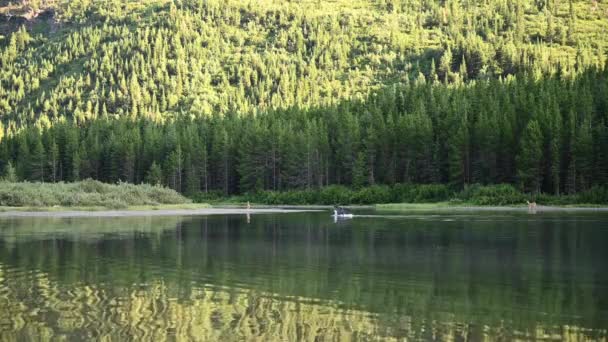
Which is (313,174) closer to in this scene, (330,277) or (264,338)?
(330,277)

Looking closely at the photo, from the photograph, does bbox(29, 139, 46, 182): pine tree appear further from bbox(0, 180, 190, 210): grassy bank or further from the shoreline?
the shoreline

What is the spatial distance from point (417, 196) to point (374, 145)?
20.8 m

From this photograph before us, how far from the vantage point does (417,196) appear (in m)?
126

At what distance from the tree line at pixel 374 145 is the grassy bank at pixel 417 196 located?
393cm

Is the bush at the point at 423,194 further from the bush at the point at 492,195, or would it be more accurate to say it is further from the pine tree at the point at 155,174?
the pine tree at the point at 155,174

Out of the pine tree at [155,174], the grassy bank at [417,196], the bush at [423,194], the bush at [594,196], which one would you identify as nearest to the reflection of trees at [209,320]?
the bush at [594,196]

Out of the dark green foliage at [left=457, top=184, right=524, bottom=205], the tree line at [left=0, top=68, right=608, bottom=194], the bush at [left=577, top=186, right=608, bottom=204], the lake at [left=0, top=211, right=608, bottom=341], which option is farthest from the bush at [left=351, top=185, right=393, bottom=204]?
the lake at [left=0, top=211, right=608, bottom=341]

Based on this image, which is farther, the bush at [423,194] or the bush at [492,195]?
the bush at [423,194]

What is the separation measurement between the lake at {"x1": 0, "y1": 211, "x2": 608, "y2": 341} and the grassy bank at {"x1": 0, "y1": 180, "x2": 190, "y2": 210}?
49896 mm

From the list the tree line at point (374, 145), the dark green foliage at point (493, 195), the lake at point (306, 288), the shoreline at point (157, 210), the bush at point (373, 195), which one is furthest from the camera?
the bush at point (373, 195)

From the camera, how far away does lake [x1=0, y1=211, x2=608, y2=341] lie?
20578mm

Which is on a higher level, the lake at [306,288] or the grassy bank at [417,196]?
the lake at [306,288]

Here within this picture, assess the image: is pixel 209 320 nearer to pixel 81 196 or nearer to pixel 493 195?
pixel 81 196

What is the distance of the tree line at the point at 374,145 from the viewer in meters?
118
